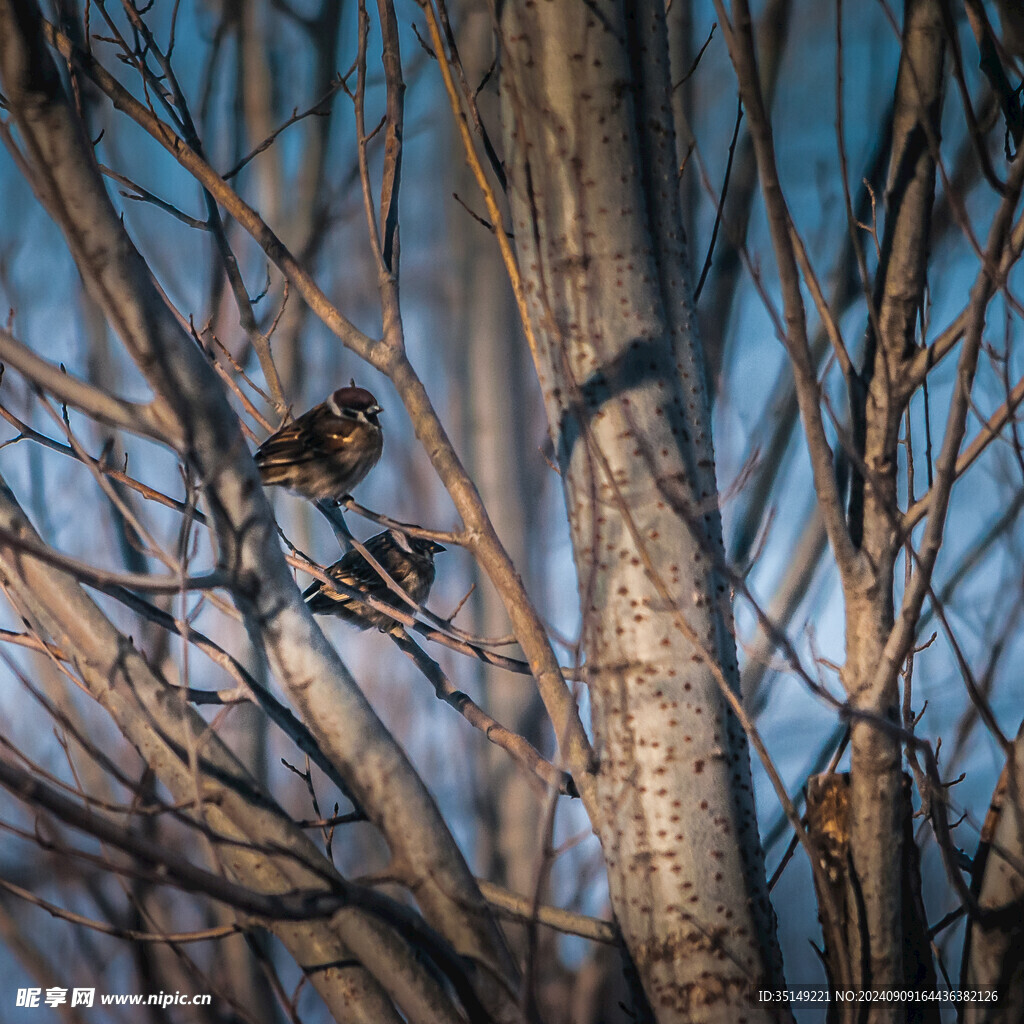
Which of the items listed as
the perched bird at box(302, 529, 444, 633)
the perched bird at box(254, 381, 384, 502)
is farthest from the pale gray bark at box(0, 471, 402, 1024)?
the perched bird at box(302, 529, 444, 633)

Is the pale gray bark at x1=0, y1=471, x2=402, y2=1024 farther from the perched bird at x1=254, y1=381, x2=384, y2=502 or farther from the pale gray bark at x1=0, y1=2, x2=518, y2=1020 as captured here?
the perched bird at x1=254, y1=381, x2=384, y2=502

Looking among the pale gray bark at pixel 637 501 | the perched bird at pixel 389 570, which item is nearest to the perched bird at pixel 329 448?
the perched bird at pixel 389 570

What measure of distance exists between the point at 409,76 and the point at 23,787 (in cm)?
490

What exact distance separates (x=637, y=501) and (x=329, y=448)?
2.72 metres

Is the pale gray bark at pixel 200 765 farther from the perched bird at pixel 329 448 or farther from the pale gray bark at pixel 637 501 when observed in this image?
the perched bird at pixel 329 448

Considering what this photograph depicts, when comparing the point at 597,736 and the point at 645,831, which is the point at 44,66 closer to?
the point at 597,736

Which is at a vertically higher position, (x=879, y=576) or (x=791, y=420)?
(x=791, y=420)

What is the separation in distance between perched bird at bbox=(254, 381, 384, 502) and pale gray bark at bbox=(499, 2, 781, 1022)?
7.42ft

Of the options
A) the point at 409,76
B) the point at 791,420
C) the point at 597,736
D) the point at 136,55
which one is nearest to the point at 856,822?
the point at 597,736

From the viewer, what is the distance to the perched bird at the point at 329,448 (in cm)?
411

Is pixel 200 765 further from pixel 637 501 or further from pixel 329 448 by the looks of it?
pixel 329 448

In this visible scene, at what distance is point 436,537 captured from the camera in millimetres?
1984

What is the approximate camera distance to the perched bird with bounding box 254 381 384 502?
4.11m

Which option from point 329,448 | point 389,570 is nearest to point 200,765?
point 329,448
